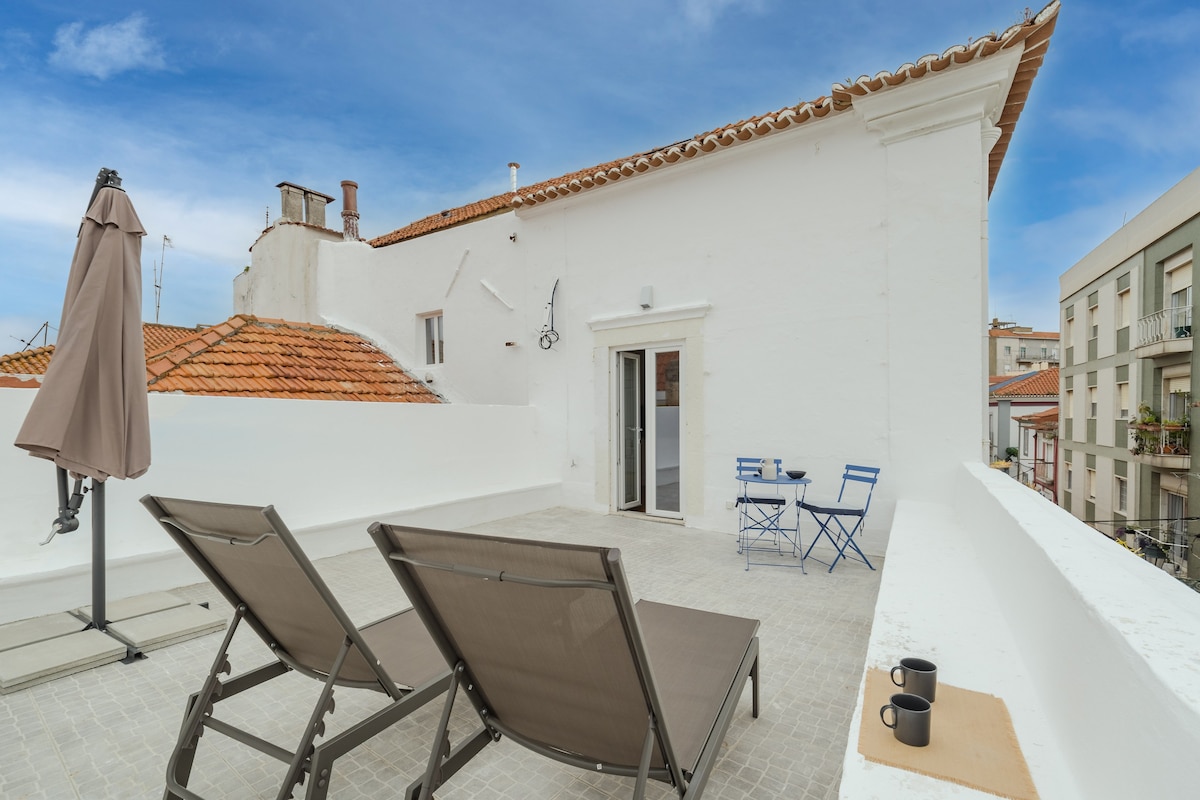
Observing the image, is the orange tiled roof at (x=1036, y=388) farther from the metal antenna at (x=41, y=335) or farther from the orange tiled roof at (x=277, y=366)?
the metal antenna at (x=41, y=335)

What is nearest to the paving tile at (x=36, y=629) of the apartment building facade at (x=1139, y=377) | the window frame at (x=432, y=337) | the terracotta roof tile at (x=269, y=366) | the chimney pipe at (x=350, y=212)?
the terracotta roof tile at (x=269, y=366)

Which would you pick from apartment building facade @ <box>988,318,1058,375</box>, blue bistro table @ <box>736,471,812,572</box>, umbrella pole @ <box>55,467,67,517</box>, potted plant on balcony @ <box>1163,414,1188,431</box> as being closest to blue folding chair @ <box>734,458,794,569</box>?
blue bistro table @ <box>736,471,812,572</box>

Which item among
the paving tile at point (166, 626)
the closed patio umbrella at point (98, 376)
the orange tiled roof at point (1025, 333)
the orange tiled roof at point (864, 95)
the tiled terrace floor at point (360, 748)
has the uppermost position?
the orange tiled roof at point (1025, 333)

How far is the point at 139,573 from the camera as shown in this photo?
421 centimetres

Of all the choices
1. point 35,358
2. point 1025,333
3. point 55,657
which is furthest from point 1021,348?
point 35,358

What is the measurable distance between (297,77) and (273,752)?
1320 centimetres

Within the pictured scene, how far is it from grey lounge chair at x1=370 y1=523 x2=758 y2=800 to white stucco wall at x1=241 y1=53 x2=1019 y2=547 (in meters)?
4.56

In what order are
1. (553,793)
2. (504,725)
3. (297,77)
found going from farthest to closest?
(297,77) < (553,793) < (504,725)

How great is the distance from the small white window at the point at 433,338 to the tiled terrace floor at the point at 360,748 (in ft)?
21.1

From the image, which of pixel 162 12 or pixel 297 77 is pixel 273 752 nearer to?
pixel 162 12

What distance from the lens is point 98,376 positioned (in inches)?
127

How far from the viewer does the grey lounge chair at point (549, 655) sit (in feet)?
4.47

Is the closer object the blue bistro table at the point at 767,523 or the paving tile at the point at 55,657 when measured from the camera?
the paving tile at the point at 55,657

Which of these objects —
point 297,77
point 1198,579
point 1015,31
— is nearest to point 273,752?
point 1015,31
